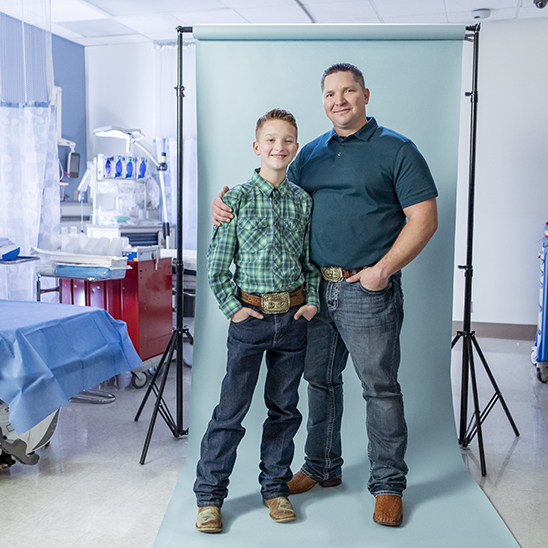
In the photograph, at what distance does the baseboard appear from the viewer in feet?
14.5

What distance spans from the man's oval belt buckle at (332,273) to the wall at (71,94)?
13.5ft

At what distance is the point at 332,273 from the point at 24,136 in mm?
2361

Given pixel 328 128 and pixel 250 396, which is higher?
pixel 328 128

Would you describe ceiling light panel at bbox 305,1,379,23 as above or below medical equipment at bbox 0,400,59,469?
above

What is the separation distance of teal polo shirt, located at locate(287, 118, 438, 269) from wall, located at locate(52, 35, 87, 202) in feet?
13.4

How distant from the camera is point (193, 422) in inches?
90.4

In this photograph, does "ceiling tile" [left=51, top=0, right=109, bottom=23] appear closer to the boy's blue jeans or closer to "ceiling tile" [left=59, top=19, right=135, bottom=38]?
"ceiling tile" [left=59, top=19, right=135, bottom=38]

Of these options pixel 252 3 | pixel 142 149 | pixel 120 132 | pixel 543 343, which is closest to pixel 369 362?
pixel 543 343

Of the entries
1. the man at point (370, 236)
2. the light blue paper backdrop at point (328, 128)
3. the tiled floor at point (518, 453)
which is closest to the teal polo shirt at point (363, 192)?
the man at point (370, 236)

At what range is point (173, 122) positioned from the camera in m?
5.41

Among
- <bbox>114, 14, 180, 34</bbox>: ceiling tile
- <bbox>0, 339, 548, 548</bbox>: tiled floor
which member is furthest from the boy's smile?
Answer: <bbox>114, 14, 180, 34</bbox>: ceiling tile

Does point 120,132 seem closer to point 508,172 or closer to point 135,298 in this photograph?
point 135,298

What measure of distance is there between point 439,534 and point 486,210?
3195mm

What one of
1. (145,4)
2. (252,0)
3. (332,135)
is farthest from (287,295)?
(145,4)
